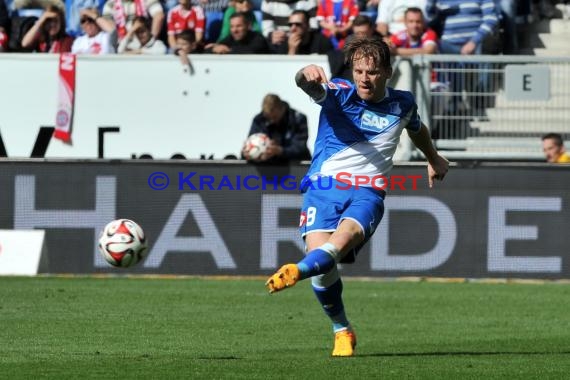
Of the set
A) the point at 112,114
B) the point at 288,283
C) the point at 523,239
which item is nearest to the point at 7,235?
the point at 112,114

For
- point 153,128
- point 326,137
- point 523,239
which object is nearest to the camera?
point 326,137

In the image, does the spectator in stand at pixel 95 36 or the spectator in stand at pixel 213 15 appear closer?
the spectator in stand at pixel 95 36

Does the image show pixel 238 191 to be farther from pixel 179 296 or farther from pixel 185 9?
pixel 185 9

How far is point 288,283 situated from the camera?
8219 mm

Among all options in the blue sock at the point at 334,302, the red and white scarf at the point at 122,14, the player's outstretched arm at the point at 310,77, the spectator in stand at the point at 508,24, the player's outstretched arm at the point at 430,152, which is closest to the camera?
the player's outstretched arm at the point at 310,77

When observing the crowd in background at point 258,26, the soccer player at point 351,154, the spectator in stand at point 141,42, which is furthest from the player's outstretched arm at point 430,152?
the spectator in stand at point 141,42

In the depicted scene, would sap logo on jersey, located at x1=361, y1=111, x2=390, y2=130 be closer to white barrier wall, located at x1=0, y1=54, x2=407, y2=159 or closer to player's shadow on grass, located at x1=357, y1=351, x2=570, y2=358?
player's shadow on grass, located at x1=357, y1=351, x2=570, y2=358

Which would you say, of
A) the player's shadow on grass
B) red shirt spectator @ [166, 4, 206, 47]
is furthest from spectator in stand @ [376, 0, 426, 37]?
the player's shadow on grass

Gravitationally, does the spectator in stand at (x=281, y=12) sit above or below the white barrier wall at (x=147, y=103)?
above

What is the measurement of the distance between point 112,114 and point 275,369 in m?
10.5

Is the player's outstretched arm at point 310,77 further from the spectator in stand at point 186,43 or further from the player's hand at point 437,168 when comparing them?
the spectator in stand at point 186,43

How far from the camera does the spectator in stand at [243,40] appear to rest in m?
19.2

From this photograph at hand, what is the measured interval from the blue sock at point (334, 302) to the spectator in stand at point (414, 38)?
944 cm

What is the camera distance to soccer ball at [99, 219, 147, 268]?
40.0ft
